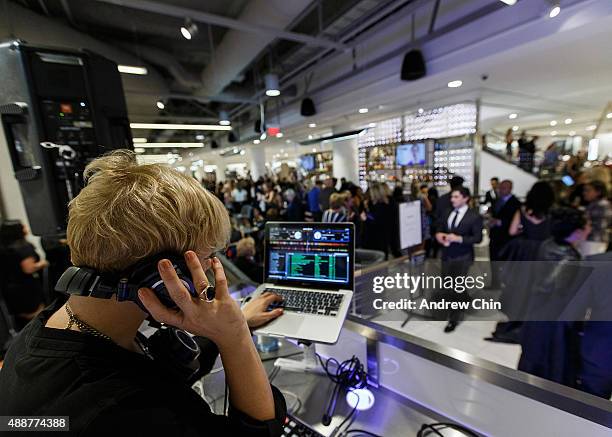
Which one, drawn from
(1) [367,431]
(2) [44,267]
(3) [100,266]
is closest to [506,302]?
(1) [367,431]

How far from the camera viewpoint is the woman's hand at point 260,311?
1.15 m

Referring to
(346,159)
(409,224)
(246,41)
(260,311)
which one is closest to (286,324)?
(260,311)

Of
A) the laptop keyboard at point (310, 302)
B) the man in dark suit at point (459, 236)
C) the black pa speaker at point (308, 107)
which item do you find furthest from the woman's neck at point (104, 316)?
the black pa speaker at point (308, 107)

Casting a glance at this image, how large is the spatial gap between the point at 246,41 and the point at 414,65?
2.16 metres

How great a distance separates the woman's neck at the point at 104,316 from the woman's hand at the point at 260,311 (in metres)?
0.54

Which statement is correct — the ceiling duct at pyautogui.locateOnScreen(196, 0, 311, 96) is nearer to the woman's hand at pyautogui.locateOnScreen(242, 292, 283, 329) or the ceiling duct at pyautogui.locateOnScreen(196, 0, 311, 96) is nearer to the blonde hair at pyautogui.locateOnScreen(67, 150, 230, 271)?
the woman's hand at pyautogui.locateOnScreen(242, 292, 283, 329)

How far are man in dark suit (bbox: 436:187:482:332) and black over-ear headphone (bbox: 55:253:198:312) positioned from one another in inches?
125

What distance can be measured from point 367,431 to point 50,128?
6.84 feet

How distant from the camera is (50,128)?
1.61m

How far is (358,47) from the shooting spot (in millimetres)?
4652

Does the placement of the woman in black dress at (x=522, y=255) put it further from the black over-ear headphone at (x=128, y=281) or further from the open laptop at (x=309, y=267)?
the black over-ear headphone at (x=128, y=281)

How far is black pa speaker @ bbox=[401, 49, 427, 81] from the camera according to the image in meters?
3.61

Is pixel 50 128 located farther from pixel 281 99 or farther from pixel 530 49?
pixel 281 99

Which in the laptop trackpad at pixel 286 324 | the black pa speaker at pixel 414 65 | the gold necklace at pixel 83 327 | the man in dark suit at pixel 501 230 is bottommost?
the man in dark suit at pixel 501 230
